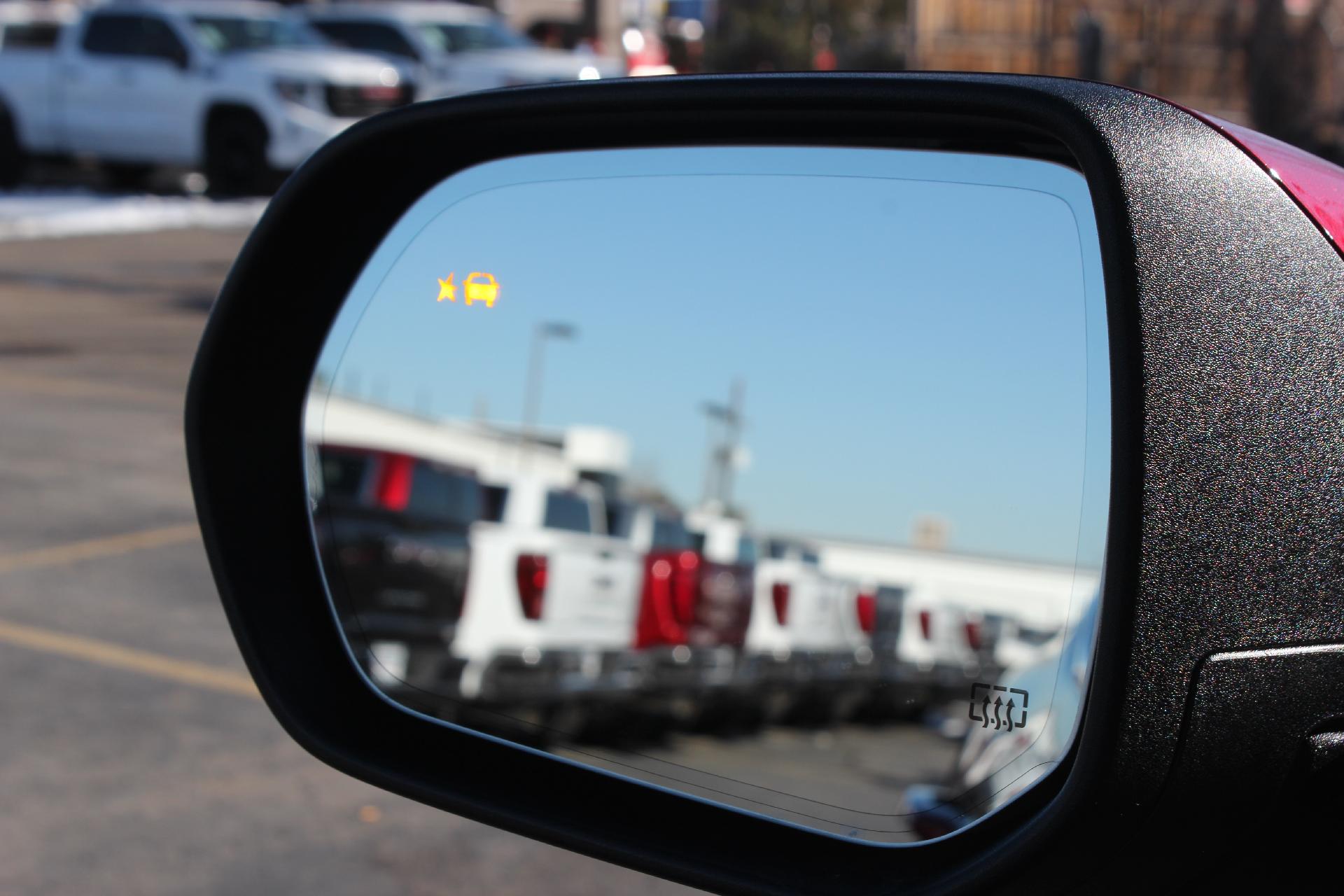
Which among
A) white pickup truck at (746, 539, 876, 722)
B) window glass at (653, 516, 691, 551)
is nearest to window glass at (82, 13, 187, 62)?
window glass at (653, 516, 691, 551)

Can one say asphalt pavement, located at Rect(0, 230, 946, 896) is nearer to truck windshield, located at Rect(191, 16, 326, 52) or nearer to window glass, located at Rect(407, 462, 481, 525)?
window glass, located at Rect(407, 462, 481, 525)

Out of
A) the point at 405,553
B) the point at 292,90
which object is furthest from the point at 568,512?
the point at 292,90

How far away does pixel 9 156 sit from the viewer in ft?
66.8

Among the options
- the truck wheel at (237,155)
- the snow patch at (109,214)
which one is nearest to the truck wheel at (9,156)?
the snow patch at (109,214)

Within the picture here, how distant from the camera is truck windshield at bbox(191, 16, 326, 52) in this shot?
19266 millimetres

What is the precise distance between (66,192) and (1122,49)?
1362 cm

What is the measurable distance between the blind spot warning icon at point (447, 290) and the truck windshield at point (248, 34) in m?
18.5

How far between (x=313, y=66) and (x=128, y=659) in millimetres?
13384

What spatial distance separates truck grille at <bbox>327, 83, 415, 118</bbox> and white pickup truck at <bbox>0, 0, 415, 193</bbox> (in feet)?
0.05

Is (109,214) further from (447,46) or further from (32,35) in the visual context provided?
(447,46)

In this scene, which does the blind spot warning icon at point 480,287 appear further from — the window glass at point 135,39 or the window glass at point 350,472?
the window glass at point 135,39

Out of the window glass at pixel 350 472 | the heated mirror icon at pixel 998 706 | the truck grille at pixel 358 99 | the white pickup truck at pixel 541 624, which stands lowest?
the white pickup truck at pixel 541 624

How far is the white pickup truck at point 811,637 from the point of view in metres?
9.10

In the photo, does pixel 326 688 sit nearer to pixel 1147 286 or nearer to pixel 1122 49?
pixel 1147 286
